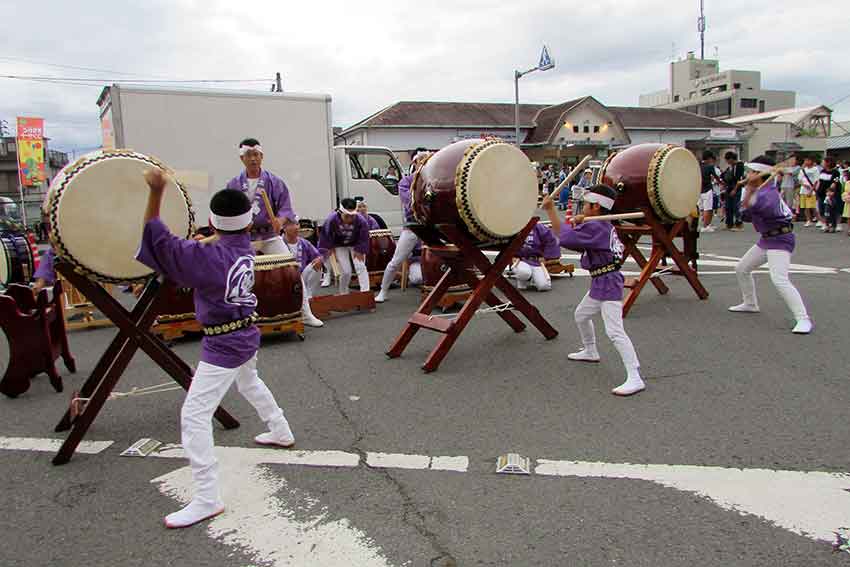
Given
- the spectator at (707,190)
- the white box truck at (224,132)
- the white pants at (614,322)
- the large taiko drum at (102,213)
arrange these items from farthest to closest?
the spectator at (707,190) < the white box truck at (224,132) < the white pants at (614,322) < the large taiko drum at (102,213)

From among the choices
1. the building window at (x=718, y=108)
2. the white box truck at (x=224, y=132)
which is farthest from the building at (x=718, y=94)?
the white box truck at (x=224, y=132)

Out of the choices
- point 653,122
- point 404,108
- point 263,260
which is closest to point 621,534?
point 263,260

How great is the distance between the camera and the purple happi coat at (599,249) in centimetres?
429

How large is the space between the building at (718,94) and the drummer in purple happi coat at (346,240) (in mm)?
56736

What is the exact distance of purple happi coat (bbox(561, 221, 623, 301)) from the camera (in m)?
4.29

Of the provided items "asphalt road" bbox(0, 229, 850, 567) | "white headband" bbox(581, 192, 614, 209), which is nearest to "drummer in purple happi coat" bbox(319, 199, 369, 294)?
"asphalt road" bbox(0, 229, 850, 567)

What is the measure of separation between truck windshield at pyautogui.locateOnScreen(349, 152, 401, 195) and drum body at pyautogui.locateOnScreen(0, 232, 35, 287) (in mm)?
7116

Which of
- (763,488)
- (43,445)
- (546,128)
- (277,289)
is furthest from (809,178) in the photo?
(546,128)

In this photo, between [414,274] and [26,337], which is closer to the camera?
[26,337]

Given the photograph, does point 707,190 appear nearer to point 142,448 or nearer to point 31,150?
point 142,448

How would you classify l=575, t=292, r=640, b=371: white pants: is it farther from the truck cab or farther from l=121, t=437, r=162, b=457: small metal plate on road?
the truck cab

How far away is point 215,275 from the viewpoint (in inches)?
112

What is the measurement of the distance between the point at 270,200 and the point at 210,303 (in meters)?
2.89

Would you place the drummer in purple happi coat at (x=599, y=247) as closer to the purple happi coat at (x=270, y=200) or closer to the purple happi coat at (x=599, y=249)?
the purple happi coat at (x=599, y=249)
